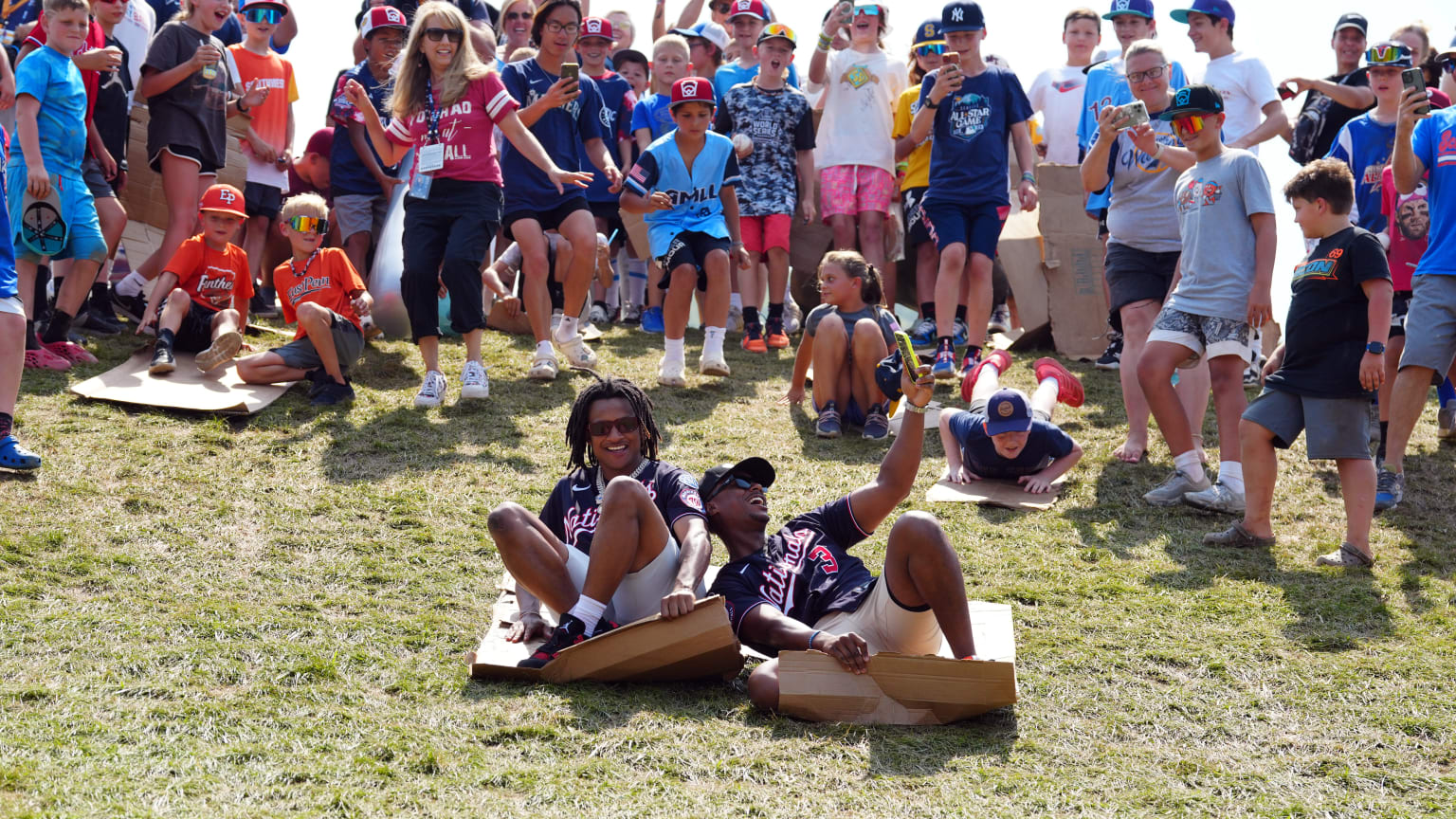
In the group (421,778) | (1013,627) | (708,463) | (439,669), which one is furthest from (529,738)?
(708,463)

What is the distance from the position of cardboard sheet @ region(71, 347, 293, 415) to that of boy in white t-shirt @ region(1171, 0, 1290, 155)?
5623 millimetres

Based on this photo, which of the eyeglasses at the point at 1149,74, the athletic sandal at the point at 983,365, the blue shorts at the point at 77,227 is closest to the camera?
the eyeglasses at the point at 1149,74

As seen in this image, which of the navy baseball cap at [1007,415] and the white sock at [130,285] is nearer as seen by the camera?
the navy baseball cap at [1007,415]

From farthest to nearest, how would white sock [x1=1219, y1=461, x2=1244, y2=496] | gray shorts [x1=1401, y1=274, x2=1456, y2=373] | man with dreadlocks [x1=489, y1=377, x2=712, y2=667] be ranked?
white sock [x1=1219, y1=461, x2=1244, y2=496] → gray shorts [x1=1401, y1=274, x2=1456, y2=373] → man with dreadlocks [x1=489, y1=377, x2=712, y2=667]

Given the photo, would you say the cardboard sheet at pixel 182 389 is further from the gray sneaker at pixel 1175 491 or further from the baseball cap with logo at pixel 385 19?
the gray sneaker at pixel 1175 491

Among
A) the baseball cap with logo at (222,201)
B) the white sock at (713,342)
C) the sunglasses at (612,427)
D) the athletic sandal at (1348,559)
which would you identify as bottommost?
the athletic sandal at (1348,559)

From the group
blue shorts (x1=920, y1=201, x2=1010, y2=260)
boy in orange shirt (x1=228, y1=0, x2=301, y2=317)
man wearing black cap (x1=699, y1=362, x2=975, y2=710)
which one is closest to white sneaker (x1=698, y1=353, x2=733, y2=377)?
blue shorts (x1=920, y1=201, x2=1010, y2=260)

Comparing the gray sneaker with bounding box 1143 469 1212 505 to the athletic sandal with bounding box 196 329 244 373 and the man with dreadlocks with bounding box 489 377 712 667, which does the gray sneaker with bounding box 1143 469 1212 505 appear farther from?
the athletic sandal with bounding box 196 329 244 373

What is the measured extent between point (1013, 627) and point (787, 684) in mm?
1244

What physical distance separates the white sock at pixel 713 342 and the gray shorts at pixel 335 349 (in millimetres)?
1988

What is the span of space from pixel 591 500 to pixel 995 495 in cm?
243

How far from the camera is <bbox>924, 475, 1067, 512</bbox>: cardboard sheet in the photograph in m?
Result: 6.22

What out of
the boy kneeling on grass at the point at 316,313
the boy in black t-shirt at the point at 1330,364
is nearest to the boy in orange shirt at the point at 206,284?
the boy kneeling on grass at the point at 316,313

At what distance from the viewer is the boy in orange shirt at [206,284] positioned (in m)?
7.36
